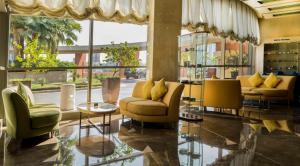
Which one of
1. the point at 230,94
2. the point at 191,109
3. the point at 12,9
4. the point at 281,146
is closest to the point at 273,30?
the point at 230,94

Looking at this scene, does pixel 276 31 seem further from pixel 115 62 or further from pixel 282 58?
pixel 115 62

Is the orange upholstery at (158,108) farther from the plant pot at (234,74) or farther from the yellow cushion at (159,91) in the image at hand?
the plant pot at (234,74)

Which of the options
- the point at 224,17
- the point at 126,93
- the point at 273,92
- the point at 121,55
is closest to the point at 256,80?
the point at 273,92

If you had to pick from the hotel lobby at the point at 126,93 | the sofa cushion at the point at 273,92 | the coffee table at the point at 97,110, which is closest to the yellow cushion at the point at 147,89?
the hotel lobby at the point at 126,93

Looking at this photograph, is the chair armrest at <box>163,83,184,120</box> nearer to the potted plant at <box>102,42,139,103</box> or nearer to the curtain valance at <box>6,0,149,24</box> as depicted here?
the potted plant at <box>102,42,139,103</box>

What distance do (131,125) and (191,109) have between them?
1896 mm

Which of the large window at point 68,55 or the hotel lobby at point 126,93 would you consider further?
the large window at point 68,55

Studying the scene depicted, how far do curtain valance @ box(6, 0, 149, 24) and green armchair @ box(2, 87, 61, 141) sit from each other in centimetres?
189

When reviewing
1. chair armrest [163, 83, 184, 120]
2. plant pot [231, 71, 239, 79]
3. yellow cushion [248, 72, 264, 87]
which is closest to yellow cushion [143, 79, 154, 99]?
chair armrest [163, 83, 184, 120]

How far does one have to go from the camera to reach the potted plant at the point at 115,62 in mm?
6320

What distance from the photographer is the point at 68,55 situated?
18.6ft

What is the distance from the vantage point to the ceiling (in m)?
8.46

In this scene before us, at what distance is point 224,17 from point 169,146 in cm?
600

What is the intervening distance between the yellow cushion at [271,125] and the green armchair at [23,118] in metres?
4.09
